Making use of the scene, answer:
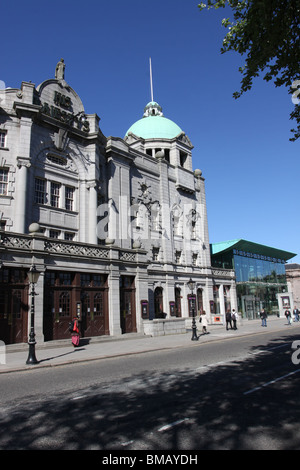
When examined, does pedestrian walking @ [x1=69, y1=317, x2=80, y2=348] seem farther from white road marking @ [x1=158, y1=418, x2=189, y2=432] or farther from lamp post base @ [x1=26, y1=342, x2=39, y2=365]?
white road marking @ [x1=158, y1=418, x2=189, y2=432]

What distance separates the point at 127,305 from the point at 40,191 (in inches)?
427

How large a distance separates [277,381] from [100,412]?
4846mm

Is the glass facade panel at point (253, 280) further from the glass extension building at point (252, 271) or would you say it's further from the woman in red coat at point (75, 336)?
the woman in red coat at point (75, 336)

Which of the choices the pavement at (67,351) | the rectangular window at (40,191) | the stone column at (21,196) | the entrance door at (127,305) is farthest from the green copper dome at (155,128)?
the pavement at (67,351)

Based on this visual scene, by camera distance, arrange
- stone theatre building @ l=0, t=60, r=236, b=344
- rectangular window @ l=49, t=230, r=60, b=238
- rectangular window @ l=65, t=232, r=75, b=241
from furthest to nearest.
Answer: rectangular window @ l=65, t=232, r=75, b=241 → rectangular window @ l=49, t=230, r=60, b=238 → stone theatre building @ l=0, t=60, r=236, b=344

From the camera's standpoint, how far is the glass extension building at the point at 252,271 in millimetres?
48750

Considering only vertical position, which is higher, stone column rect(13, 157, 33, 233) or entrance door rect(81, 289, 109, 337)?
stone column rect(13, 157, 33, 233)

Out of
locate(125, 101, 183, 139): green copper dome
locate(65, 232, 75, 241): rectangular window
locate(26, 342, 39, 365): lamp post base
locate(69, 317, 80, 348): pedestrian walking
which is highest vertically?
locate(125, 101, 183, 139): green copper dome

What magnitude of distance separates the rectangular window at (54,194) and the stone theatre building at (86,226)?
0.08 meters

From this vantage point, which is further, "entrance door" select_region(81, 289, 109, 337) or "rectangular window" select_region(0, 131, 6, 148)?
"rectangular window" select_region(0, 131, 6, 148)

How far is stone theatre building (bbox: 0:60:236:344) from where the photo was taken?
19312 mm

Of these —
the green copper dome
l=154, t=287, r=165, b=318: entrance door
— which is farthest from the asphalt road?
the green copper dome

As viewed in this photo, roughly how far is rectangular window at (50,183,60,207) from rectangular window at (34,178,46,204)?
2.31 ft
